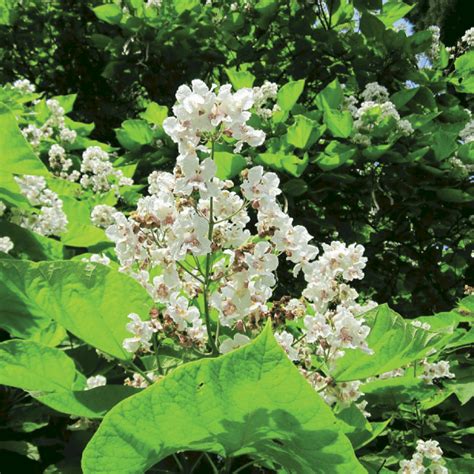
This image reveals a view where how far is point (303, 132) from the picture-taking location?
270cm

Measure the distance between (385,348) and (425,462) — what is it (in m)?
0.86

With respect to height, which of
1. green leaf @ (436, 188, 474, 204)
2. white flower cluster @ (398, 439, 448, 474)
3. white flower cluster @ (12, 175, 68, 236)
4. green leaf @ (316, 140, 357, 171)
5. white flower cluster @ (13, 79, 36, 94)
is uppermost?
white flower cluster @ (13, 79, 36, 94)

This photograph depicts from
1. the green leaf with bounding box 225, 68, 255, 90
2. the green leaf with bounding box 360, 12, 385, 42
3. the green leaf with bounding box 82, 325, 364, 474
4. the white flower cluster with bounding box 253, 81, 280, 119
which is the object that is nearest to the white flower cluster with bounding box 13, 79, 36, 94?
the green leaf with bounding box 225, 68, 255, 90

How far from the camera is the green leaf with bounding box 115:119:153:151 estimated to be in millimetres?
3180

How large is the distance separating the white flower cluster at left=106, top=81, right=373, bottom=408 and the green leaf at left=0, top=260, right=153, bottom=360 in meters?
→ 0.04

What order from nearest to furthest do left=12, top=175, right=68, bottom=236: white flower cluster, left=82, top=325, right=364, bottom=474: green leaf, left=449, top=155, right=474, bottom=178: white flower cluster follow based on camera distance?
left=82, top=325, right=364, bottom=474: green leaf → left=12, top=175, right=68, bottom=236: white flower cluster → left=449, top=155, right=474, bottom=178: white flower cluster

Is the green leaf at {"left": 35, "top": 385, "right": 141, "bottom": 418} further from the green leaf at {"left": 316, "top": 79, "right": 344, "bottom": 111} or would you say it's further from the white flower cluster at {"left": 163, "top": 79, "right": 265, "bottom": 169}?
the green leaf at {"left": 316, "top": 79, "right": 344, "bottom": 111}

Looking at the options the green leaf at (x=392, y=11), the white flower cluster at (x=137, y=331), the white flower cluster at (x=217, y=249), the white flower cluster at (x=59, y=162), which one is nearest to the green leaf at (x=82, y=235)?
the white flower cluster at (x=217, y=249)

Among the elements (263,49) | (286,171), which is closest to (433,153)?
(286,171)

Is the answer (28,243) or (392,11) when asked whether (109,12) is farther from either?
(28,243)

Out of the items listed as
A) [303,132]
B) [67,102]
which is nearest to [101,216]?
[303,132]

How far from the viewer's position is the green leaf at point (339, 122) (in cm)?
280

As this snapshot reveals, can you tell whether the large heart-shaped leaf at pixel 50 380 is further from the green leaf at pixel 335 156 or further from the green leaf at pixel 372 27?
the green leaf at pixel 372 27

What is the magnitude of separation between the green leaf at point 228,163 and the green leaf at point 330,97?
0.74 meters
